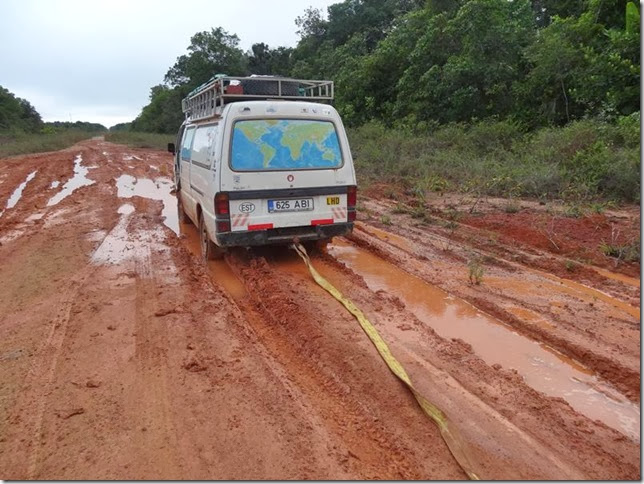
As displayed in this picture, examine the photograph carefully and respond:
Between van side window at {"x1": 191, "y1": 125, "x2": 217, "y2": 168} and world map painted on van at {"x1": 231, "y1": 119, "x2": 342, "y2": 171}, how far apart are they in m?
0.54

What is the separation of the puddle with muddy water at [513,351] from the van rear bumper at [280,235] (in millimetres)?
698

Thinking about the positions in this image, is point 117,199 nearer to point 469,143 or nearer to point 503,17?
point 469,143

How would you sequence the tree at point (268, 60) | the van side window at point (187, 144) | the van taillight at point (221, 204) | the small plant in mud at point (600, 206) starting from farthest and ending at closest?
the tree at point (268, 60) < the small plant in mud at point (600, 206) < the van side window at point (187, 144) < the van taillight at point (221, 204)

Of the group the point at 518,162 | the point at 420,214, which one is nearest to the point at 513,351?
the point at 420,214

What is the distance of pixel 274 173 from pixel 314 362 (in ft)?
8.92

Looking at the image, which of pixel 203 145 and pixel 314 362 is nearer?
pixel 314 362

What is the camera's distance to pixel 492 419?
3.01 m

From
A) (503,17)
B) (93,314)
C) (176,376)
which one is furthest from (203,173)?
(503,17)

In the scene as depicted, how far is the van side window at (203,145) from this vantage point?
6080mm

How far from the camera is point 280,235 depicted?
234 inches

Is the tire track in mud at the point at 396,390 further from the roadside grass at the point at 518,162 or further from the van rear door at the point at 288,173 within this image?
the roadside grass at the point at 518,162

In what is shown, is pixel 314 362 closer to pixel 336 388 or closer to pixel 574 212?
pixel 336 388

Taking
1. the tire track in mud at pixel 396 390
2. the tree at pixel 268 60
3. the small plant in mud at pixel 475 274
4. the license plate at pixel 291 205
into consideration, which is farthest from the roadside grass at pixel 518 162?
the tree at pixel 268 60

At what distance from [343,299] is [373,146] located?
43.3 feet
